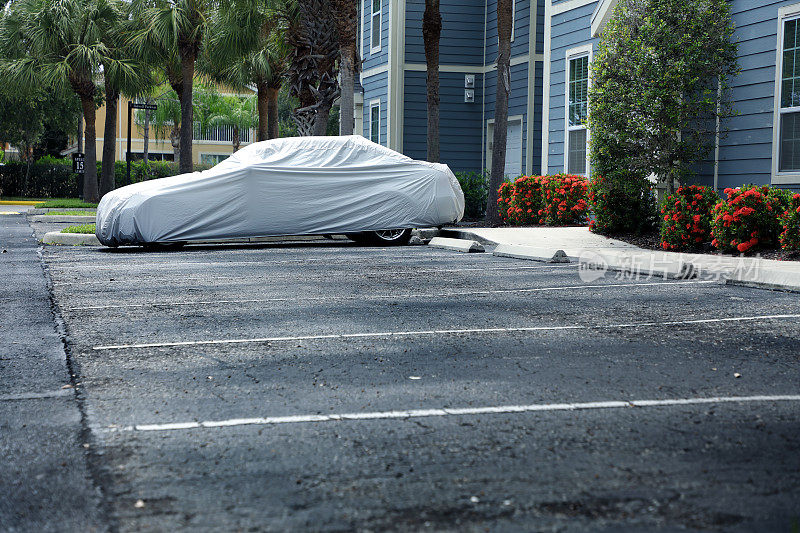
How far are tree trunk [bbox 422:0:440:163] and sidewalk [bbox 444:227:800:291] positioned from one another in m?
4.12

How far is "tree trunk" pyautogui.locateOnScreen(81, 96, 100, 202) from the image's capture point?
33344 millimetres

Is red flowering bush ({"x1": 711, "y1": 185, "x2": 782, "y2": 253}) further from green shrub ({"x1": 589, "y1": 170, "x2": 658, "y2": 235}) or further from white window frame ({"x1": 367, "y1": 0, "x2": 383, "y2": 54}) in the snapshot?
white window frame ({"x1": 367, "y1": 0, "x2": 383, "y2": 54})

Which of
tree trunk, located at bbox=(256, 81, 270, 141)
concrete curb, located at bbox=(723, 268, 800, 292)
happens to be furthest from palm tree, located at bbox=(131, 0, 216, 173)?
concrete curb, located at bbox=(723, 268, 800, 292)

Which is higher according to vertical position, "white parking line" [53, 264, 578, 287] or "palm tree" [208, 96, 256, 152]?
"palm tree" [208, 96, 256, 152]

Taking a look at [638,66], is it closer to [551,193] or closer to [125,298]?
[551,193]

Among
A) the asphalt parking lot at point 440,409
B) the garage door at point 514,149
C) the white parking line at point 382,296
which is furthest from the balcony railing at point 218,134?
the asphalt parking lot at point 440,409

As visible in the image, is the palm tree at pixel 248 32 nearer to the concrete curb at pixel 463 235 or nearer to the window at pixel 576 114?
the window at pixel 576 114

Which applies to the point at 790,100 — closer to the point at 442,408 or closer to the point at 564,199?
the point at 564,199

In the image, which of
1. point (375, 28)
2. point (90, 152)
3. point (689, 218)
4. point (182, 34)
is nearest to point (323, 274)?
point (689, 218)

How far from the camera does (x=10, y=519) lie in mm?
3229

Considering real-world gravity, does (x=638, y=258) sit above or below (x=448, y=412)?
above

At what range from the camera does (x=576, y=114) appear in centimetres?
1783

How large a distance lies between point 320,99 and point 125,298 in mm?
13736

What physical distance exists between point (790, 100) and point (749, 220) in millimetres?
2064
